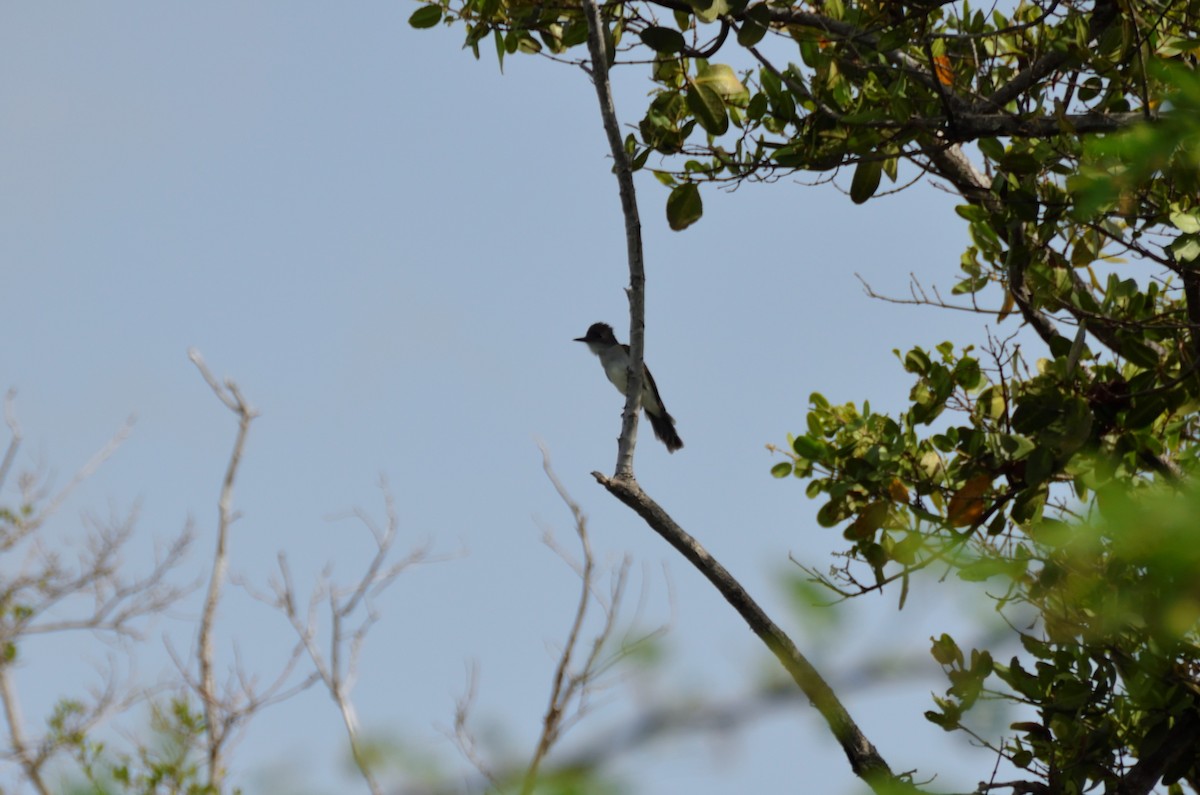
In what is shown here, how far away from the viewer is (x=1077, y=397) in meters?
3.94

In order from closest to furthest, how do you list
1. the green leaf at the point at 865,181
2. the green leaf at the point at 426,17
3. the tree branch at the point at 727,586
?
the tree branch at the point at 727,586 < the green leaf at the point at 865,181 < the green leaf at the point at 426,17

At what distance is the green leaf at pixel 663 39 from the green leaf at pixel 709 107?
7.0 inches

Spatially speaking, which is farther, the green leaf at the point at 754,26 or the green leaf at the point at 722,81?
the green leaf at the point at 722,81

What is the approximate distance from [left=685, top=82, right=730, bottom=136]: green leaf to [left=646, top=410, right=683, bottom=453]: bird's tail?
17.2 ft

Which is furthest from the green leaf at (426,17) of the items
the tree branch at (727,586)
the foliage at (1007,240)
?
the tree branch at (727,586)

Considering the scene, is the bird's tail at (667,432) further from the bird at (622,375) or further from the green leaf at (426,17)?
the green leaf at (426,17)

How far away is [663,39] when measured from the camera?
4105 millimetres

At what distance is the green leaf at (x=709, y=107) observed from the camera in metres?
4.24

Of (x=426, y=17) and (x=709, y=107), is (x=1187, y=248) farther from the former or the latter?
(x=426, y=17)

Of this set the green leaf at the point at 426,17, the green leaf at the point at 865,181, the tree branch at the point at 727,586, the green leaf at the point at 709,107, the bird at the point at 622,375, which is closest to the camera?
the tree branch at the point at 727,586

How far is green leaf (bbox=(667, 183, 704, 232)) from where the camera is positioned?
4.47m

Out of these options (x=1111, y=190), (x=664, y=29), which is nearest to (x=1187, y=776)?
(x=664, y=29)

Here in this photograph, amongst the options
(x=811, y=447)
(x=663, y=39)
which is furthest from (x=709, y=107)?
(x=811, y=447)

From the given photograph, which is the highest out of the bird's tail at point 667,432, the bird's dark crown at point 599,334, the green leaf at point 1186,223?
the bird's dark crown at point 599,334
